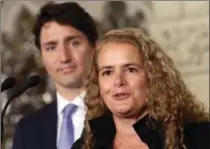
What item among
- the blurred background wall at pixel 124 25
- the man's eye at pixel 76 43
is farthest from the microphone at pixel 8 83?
the man's eye at pixel 76 43

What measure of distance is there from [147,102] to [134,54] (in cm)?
9

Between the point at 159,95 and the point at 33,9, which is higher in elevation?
the point at 33,9

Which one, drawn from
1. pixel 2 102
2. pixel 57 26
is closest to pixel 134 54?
pixel 57 26

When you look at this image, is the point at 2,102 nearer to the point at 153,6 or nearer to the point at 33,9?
the point at 33,9

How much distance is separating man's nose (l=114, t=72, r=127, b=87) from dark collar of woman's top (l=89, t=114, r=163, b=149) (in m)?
0.07

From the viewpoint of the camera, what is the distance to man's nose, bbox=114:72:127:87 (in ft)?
2.75

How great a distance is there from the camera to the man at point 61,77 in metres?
0.92

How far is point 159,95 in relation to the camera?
863 millimetres

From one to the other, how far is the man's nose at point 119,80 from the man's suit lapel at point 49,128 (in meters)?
0.17

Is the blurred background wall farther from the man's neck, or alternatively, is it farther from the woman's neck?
the woman's neck

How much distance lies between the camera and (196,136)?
0.87m

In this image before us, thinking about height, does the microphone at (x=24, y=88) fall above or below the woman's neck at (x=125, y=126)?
above

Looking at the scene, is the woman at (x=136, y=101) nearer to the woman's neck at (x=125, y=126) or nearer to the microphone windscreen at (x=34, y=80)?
the woman's neck at (x=125, y=126)

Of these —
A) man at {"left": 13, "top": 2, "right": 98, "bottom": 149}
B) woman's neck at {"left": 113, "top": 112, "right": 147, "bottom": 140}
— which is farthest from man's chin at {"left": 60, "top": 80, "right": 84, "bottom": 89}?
woman's neck at {"left": 113, "top": 112, "right": 147, "bottom": 140}
